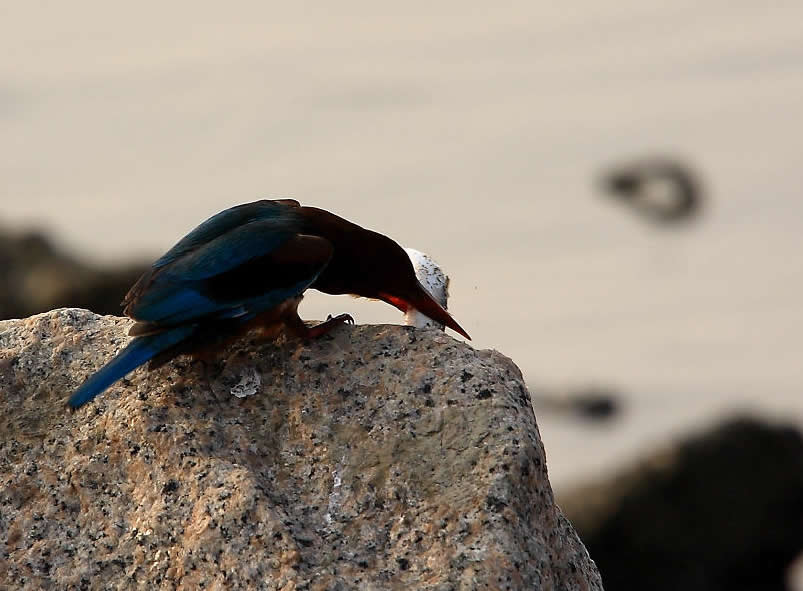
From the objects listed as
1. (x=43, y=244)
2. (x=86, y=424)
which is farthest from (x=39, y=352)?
(x=43, y=244)

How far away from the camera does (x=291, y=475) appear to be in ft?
11.8

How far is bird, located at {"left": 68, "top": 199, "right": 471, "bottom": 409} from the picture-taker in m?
3.99

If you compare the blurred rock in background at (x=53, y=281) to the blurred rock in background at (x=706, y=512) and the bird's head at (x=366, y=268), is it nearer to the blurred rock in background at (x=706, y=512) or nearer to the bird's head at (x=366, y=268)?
the blurred rock in background at (x=706, y=512)

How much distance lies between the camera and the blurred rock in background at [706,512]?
30.0 ft

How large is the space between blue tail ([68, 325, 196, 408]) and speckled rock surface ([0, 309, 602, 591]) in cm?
8

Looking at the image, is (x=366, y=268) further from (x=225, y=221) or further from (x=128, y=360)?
(x=128, y=360)

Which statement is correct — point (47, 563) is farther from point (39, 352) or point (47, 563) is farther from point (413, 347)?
point (413, 347)

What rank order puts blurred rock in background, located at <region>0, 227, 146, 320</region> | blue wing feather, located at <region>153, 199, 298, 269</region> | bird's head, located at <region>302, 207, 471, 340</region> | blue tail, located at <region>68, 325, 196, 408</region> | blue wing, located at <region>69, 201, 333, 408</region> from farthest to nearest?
blurred rock in background, located at <region>0, 227, 146, 320</region>, bird's head, located at <region>302, 207, 471, 340</region>, blue wing feather, located at <region>153, 199, 298, 269</region>, blue wing, located at <region>69, 201, 333, 408</region>, blue tail, located at <region>68, 325, 196, 408</region>

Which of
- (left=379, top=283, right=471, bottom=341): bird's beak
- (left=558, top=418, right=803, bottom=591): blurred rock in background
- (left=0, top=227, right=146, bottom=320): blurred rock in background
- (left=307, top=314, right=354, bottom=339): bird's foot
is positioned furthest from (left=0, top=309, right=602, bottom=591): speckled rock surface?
(left=0, top=227, right=146, bottom=320): blurred rock in background

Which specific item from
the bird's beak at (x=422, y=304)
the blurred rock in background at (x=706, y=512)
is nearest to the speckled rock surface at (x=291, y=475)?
the bird's beak at (x=422, y=304)

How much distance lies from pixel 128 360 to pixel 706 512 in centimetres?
623

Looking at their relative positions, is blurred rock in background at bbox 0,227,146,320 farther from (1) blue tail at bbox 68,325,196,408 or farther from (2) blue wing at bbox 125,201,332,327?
(1) blue tail at bbox 68,325,196,408

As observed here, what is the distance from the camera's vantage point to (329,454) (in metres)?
3.61

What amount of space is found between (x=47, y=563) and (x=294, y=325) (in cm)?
96
